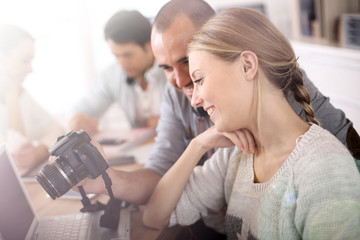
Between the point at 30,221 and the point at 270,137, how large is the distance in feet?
2.03

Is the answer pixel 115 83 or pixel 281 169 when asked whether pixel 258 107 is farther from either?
pixel 115 83

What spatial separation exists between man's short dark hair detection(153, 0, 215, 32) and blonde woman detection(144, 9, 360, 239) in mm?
189

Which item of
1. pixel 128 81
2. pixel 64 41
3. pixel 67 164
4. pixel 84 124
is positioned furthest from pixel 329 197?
pixel 64 41

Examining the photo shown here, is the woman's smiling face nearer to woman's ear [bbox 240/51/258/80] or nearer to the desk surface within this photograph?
woman's ear [bbox 240/51/258/80]

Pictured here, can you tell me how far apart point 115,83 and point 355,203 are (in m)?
1.61

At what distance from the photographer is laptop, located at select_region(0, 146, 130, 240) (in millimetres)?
872

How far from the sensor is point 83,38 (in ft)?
9.05

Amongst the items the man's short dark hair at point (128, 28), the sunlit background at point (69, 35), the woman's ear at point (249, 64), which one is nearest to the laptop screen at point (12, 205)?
the woman's ear at point (249, 64)

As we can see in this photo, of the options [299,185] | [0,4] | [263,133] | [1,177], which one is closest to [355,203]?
[299,185]

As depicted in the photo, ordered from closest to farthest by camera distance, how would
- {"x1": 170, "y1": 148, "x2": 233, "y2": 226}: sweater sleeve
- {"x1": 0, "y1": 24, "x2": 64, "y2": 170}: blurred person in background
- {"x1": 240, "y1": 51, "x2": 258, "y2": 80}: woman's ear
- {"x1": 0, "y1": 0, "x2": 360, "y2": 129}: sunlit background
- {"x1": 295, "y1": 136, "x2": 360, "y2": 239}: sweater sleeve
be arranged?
{"x1": 295, "y1": 136, "x2": 360, "y2": 239}: sweater sleeve → {"x1": 240, "y1": 51, "x2": 258, "y2": 80}: woman's ear → {"x1": 170, "y1": 148, "x2": 233, "y2": 226}: sweater sleeve → {"x1": 0, "y1": 24, "x2": 64, "y2": 170}: blurred person in background → {"x1": 0, "y1": 0, "x2": 360, "y2": 129}: sunlit background

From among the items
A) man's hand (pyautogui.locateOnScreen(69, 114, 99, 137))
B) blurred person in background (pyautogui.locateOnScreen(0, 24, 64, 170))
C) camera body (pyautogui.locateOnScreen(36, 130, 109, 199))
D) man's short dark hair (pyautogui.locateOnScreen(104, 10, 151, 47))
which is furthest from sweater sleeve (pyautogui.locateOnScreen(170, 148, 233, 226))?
man's short dark hair (pyautogui.locateOnScreen(104, 10, 151, 47))

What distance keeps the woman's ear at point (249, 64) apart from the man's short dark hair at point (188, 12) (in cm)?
27

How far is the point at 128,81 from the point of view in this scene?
2.01 m

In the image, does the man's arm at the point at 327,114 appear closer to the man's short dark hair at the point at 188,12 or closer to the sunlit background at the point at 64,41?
the man's short dark hair at the point at 188,12
